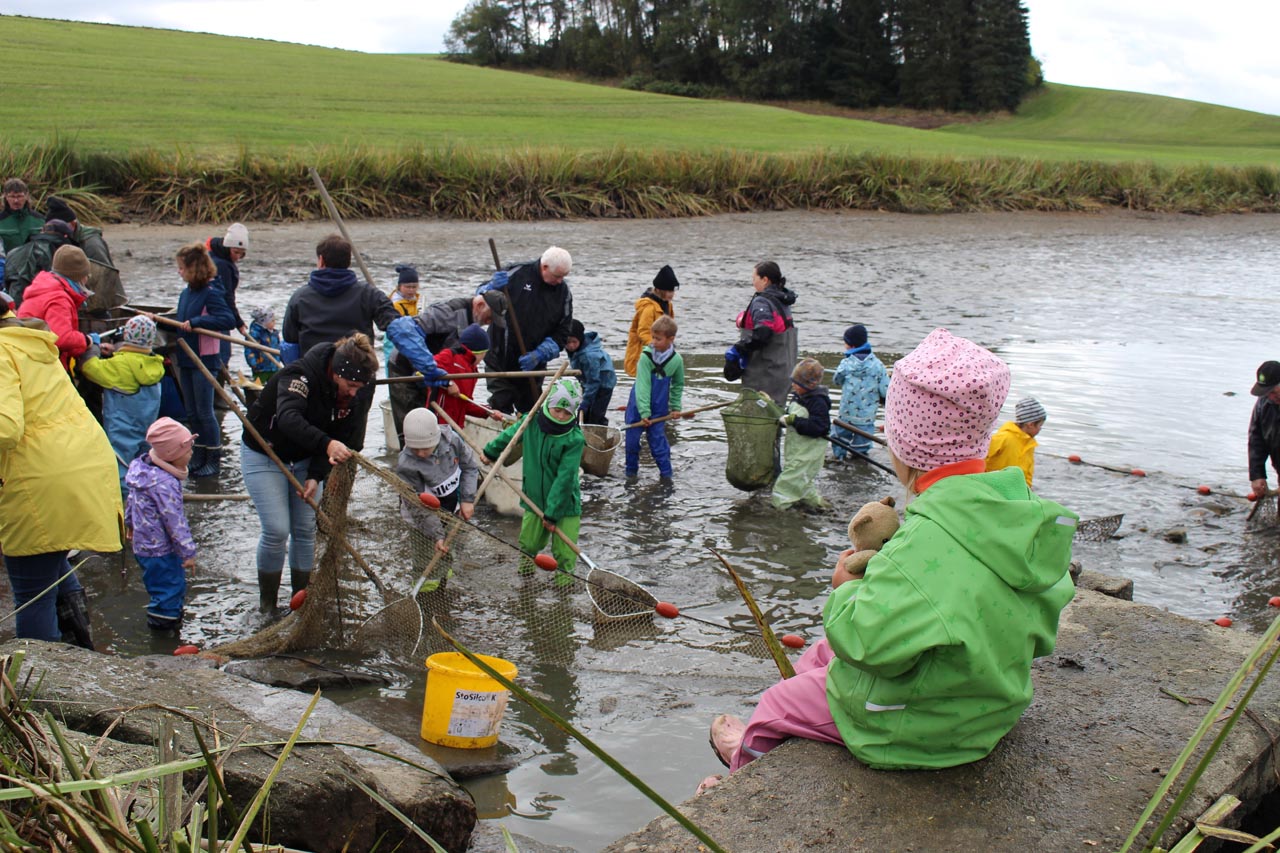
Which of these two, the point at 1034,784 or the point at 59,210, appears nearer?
the point at 1034,784

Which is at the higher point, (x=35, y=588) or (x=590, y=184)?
(x=590, y=184)

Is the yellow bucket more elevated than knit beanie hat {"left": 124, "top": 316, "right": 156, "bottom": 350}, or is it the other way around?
knit beanie hat {"left": 124, "top": 316, "right": 156, "bottom": 350}

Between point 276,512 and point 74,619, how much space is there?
1.19 metres

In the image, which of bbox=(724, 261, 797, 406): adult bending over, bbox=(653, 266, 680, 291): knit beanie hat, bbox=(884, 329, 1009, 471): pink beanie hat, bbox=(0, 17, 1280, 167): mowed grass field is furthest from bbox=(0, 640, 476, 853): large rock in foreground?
bbox=(0, 17, 1280, 167): mowed grass field

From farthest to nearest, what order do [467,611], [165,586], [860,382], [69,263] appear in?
[860,382], [69,263], [467,611], [165,586]

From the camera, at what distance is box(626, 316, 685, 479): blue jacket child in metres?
9.77

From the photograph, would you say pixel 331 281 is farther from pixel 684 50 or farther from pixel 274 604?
pixel 684 50

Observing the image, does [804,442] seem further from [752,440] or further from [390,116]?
[390,116]

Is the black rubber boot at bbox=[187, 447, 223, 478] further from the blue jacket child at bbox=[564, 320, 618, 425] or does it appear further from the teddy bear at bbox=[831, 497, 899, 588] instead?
the teddy bear at bbox=[831, 497, 899, 588]

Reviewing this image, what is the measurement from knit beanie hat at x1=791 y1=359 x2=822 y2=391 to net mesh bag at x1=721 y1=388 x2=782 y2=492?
0.28 meters

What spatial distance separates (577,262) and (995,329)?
7720mm

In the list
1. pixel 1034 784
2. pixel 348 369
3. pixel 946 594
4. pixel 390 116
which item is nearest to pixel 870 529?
pixel 946 594

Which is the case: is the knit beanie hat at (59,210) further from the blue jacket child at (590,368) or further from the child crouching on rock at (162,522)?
the child crouching on rock at (162,522)

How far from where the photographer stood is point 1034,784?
3.40 metres
